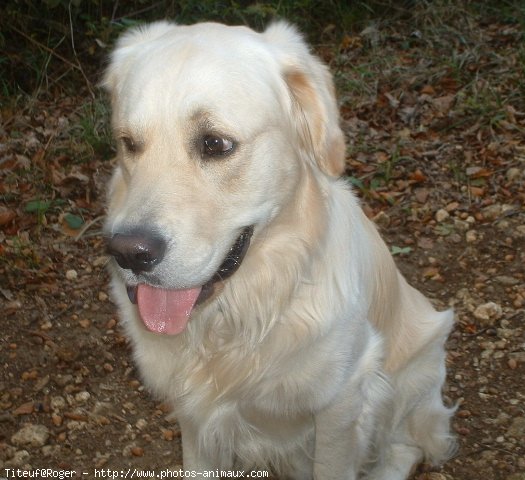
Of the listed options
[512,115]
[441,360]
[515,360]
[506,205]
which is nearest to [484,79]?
[512,115]

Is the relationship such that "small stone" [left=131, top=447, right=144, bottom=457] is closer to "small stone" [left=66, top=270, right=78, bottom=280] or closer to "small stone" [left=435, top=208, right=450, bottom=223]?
"small stone" [left=66, top=270, right=78, bottom=280]

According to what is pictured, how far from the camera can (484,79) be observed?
5812 millimetres

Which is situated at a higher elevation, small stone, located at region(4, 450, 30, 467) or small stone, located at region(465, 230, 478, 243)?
small stone, located at region(465, 230, 478, 243)

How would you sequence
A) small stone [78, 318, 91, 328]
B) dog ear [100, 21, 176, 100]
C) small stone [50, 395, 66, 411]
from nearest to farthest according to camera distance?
dog ear [100, 21, 176, 100]
small stone [50, 395, 66, 411]
small stone [78, 318, 91, 328]

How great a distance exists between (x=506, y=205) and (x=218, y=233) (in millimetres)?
2828

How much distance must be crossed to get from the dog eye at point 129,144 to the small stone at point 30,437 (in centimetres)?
160

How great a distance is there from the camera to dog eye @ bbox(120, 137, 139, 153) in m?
2.40

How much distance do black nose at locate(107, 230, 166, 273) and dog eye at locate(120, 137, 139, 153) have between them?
346 millimetres

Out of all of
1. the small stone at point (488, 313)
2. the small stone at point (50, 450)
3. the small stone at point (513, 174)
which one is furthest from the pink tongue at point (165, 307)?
the small stone at point (513, 174)

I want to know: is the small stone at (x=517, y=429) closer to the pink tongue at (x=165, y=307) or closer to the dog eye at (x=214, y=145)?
the pink tongue at (x=165, y=307)

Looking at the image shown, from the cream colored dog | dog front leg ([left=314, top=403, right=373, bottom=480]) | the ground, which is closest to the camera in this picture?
the cream colored dog

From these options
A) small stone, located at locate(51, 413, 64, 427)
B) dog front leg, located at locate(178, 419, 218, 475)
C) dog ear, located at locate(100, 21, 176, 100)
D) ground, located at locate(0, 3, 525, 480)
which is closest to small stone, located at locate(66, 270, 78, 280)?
ground, located at locate(0, 3, 525, 480)

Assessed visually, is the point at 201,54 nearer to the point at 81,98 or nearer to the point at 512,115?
the point at 512,115

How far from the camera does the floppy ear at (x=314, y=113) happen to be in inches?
100
